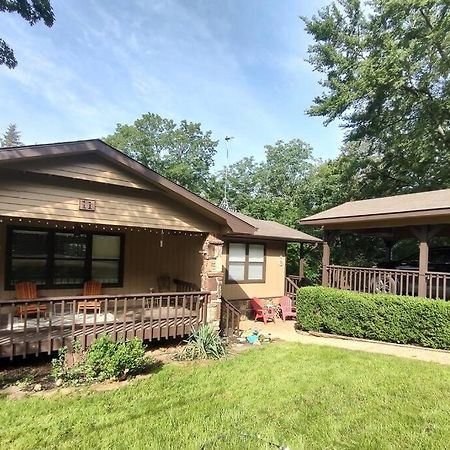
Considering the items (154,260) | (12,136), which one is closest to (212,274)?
(154,260)

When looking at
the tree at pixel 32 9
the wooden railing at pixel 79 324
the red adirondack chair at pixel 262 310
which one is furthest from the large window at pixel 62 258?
the tree at pixel 32 9

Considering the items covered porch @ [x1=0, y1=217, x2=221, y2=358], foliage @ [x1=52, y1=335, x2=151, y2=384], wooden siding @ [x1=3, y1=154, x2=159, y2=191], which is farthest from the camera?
covered porch @ [x1=0, y1=217, x2=221, y2=358]

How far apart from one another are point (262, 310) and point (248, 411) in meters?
6.99

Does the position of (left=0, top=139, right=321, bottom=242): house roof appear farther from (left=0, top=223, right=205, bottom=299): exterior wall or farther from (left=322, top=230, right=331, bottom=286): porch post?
(left=322, top=230, right=331, bottom=286): porch post

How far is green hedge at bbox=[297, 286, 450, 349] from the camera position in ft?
25.3

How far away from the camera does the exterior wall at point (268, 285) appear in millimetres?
11766

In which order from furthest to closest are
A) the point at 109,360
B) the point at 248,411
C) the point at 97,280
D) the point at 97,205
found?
the point at 97,280 < the point at 97,205 < the point at 109,360 < the point at 248,411

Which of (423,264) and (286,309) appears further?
(286,309)

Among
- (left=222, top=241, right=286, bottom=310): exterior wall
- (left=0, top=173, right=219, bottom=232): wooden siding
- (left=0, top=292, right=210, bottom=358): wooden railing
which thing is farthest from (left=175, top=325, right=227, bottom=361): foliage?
(left=222, top=241, right=286, bottom=310): exterior wall

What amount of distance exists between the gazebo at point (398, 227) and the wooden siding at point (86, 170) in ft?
19.4

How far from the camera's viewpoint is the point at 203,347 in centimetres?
695

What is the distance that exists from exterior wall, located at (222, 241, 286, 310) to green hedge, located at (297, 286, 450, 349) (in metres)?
2.57

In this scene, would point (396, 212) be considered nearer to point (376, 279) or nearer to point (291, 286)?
point (376, 279)

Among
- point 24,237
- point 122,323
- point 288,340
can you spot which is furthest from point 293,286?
point 24,237
